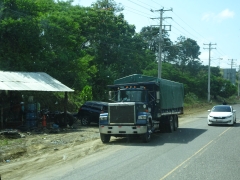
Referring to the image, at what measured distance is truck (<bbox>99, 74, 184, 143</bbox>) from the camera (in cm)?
1827

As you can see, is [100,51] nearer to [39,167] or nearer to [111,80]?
[111,80]

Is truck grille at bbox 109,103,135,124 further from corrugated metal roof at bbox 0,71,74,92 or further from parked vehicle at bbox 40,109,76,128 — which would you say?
parked vehicle at bbox 40,109,76,128

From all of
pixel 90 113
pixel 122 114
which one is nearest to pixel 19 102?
pixel 90 113

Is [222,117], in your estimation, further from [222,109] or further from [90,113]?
[90,113]

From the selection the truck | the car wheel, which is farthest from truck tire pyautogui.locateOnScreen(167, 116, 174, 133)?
the car wheel

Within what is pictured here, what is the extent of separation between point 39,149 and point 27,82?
27.0 ft

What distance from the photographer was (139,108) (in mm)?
18859

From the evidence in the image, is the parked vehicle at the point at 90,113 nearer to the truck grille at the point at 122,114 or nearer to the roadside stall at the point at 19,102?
the roadside stall at the point at 19,102

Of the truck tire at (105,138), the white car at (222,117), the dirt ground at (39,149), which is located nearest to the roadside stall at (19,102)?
the dirt ground at (39,149)

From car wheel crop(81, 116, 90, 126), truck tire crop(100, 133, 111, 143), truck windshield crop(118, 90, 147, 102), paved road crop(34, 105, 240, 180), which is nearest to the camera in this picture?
paved road crop(34, 105, 240, 180)

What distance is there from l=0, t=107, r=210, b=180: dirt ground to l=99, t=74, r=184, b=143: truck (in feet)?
3.72

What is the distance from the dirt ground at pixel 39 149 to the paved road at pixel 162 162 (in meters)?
0.88

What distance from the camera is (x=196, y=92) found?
77938 millimetres

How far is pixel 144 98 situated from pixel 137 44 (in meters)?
35.4
